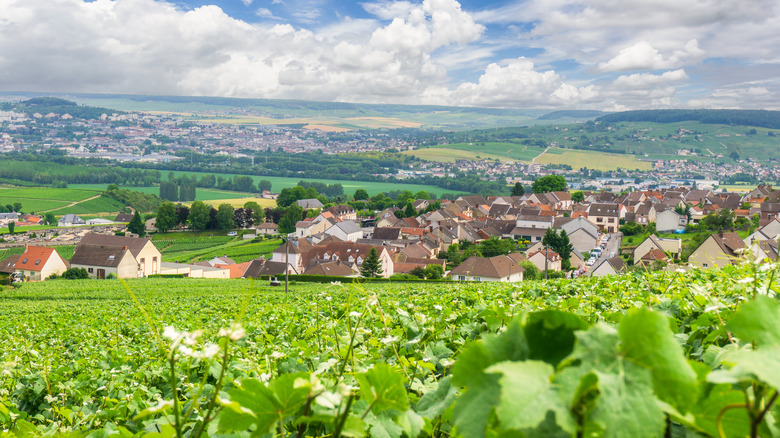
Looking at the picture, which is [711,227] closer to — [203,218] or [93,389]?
[93,389]

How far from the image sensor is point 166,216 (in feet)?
359

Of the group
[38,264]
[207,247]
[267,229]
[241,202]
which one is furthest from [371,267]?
[241,202]

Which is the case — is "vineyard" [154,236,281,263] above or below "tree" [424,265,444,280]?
below

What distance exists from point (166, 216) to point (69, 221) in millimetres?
34736

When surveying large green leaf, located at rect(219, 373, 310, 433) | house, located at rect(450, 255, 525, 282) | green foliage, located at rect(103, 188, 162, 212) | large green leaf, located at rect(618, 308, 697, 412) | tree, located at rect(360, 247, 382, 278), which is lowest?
green foliage, located at rect(103, 188, 162, 212)

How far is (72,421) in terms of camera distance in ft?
9.12

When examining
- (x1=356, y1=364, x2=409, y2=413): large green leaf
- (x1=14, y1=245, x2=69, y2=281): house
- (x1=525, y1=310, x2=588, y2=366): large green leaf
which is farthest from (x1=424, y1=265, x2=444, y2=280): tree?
(x1=525, y1=310, x2=588, y2=366): large green leaf

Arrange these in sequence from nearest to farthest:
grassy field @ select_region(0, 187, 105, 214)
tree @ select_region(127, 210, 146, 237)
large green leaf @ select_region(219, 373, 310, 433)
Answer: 1. large green leaf @ select_region(219, 373, 310, 433)
2. tree @ select_region(127, 210, 146, 237)
3. grassy field @ select_region(0, 187, 105, 214)

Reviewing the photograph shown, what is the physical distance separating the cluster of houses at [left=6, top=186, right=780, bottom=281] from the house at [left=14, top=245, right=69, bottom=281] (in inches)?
4.5

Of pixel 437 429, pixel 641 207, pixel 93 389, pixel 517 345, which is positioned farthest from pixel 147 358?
pixel 641 207

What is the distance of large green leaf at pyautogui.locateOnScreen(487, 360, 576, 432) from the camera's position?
68cm

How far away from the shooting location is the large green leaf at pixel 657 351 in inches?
29.7

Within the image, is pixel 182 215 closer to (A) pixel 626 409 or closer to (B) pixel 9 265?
(B) pixel 9 265

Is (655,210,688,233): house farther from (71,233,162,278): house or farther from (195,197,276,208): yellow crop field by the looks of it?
(195,197,276,208): yellow crop field
